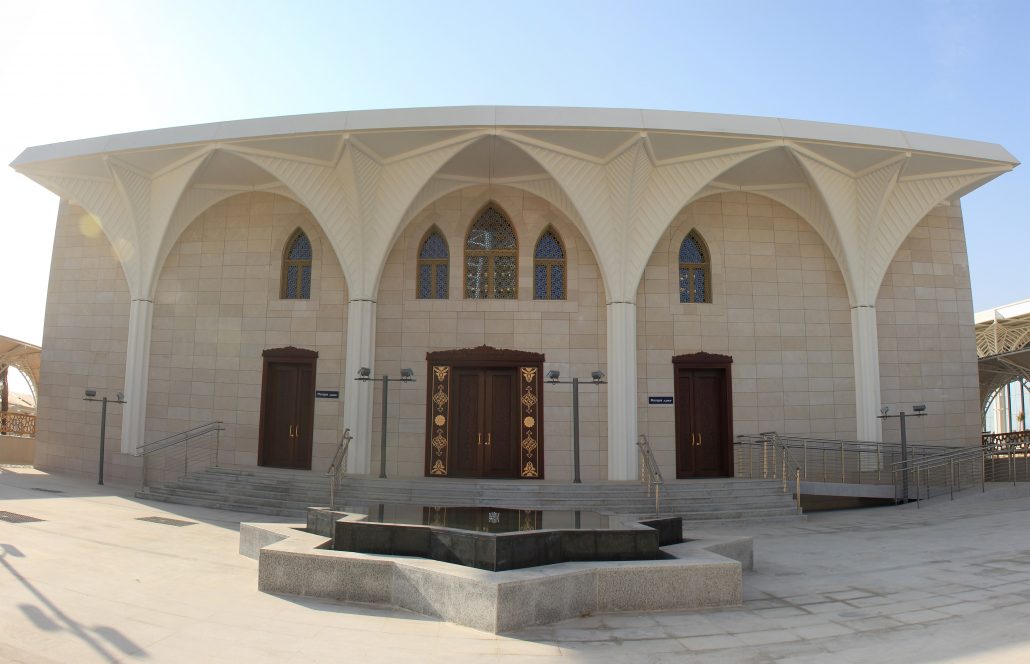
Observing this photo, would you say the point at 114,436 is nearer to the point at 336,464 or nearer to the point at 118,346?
the point at 118,346

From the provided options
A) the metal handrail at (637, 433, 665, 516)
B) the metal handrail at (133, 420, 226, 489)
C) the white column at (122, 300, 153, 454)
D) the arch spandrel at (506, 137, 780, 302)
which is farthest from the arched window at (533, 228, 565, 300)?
the white column at (122, 300, 153, 454)

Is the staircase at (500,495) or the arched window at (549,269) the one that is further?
the arched window at (549,269)

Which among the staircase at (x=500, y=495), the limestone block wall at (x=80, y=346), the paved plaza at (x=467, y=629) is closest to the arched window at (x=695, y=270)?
the staircase at (x=500, y=495)

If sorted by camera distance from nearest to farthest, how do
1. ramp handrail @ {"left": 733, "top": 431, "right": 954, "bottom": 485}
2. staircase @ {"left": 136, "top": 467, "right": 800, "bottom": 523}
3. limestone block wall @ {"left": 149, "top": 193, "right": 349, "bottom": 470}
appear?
staircase @ {"left": 136, "top": 467, "right": 800, "bottom": 523} < ramp handrail @ {"left": 733, "top": 431, "right": 954, "bottom": 485} < limestone block wall @ {"left": 149, "top": 193, "right": 349, "bottom": 470}

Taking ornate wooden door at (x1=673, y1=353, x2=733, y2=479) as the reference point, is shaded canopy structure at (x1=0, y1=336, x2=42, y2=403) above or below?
above

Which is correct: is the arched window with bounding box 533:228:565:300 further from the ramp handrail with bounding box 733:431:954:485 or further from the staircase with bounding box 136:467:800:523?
the ramp handrail with bounding box 733:431:954:485

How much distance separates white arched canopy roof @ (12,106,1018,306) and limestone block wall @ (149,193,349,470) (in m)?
0.60

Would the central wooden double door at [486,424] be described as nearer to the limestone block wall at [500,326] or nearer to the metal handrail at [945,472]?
the limestone block wall at [500,326]

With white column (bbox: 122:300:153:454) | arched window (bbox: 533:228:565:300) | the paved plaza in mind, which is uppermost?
arched window (bbox: 533:228:565:300)

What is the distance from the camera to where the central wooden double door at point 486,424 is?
47.7 feet

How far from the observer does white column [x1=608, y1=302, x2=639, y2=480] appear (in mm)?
13766

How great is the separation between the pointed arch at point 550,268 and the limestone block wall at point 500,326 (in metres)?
0.16

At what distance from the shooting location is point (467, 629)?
5.41 metres

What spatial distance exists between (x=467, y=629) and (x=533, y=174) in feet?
36.0
